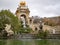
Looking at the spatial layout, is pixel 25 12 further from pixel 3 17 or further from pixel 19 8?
pixel 3 17

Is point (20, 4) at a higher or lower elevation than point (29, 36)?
higher

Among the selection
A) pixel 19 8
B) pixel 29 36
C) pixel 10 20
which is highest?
pixel 19 8

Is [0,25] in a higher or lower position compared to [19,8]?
lower

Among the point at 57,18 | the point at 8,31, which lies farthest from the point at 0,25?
the point at 57,18

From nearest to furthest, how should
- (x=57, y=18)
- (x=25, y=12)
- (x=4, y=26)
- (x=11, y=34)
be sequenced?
1. (x=11, y=34)
2. (x=4, y=26)
3. (x=25, y=12)
4. (x=57, y=18)

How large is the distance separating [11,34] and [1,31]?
3.31 metres

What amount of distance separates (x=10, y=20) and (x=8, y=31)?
Result: 600 cm

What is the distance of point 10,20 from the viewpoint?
5400 cm

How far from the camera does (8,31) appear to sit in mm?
48375

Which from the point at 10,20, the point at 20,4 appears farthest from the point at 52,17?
the point at 10,20

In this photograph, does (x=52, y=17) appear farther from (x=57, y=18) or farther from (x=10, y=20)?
(x=10, y=20)

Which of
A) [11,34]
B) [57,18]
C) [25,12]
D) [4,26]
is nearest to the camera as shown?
[11,34]

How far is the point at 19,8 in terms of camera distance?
9106cm

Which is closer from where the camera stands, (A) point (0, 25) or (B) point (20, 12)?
(A) point (0, 25)
